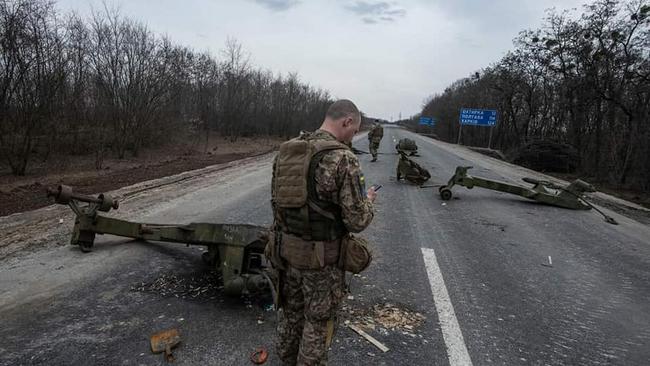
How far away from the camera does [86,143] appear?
17188mm

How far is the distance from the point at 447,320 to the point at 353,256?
5.53ft

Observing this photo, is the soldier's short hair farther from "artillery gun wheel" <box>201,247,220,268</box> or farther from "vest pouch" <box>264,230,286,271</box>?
"artillery gun wheel" <box>201,247,220,268</box>

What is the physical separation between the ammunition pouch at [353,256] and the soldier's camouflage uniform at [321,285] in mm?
75

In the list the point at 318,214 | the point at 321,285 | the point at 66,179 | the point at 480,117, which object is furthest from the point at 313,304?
the point at 480,117

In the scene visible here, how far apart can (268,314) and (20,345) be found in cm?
186

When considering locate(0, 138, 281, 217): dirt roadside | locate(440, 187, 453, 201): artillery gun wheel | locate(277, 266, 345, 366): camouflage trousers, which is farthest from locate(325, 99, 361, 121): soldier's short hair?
locate(440, 187, 453, 201): artillery gun wheel

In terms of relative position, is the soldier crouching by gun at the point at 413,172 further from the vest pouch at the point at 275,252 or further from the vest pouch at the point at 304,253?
the vest pouch at the point at 304,253

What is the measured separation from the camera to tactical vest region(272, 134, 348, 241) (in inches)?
94.0

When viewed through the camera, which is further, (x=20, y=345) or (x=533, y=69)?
(x=533, y=69)

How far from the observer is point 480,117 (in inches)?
1484

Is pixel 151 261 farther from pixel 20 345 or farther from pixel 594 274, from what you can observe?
pixel 594 274

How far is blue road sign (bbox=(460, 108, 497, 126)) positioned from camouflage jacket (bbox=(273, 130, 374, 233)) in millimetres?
37514

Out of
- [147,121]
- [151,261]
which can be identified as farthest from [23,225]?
[147,121]

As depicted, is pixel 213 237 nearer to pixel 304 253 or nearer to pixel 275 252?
pixel 275 252
